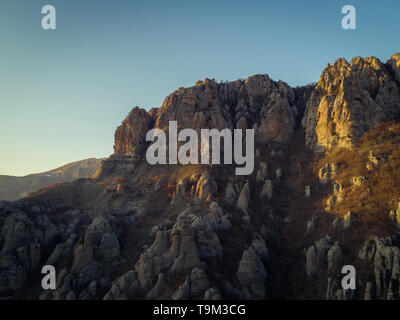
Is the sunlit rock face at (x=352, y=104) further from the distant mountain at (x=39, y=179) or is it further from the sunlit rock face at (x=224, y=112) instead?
the distant mountain at (x=39, y=179)

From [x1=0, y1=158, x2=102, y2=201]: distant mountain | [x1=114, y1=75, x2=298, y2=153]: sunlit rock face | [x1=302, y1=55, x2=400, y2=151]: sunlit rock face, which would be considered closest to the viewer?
[x1=302, y1=55, x2=400, y2=151]: sunlit rock face

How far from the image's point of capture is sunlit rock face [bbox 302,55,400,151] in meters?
60.2

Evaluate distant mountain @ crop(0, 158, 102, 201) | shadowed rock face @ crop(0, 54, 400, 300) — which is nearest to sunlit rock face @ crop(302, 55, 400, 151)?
shadowed rock face @ crop(0, 54, 400, 300)

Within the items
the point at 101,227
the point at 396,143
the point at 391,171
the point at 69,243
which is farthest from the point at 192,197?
the point at 396,143

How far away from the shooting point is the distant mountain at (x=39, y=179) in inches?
4592

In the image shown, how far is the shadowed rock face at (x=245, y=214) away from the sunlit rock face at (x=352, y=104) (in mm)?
254

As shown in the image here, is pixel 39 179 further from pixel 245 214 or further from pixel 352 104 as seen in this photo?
pixel 352 104

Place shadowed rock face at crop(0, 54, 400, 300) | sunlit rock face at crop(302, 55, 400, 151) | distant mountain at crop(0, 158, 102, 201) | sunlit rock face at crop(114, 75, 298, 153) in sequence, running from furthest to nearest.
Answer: distant mountain at crop(0, 158, 102, 201) < sunlit rock face at crop(114, 75, 298, 153) < sunlit rock face at crop(302, 55, 400, 151) < shadowed rock face at crop(0, 54, 400, 300)

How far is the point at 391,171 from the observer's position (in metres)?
47.1

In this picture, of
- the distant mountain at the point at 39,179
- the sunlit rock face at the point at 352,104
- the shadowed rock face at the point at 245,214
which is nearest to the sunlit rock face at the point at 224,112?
the shadowed rock face at the point at 245,214

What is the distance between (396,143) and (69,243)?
61552 millimetres

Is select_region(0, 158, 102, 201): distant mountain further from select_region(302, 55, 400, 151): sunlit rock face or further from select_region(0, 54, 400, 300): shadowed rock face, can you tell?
select_region(302, 55, 400, 151): sunlit rock face

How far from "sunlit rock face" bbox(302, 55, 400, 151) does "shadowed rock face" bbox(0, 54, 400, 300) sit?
254 millimetres
